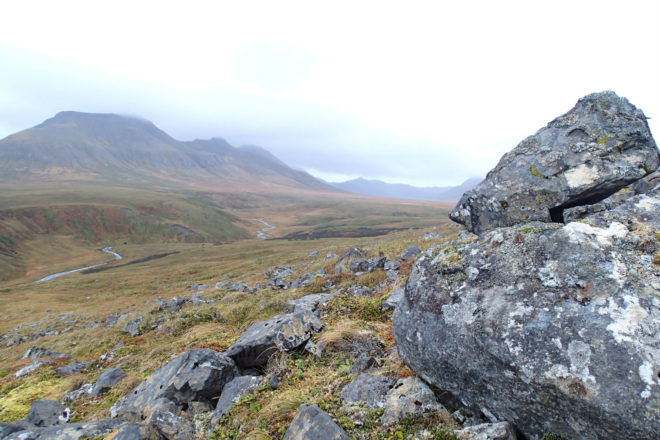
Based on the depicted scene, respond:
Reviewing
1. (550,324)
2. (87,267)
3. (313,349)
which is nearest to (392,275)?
(313,349)

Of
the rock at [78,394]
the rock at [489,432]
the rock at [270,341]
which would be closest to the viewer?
the rock at [489,432]

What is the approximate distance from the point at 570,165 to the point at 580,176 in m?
0.44

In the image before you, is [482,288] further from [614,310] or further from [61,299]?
[61,299]

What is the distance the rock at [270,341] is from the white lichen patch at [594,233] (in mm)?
6358

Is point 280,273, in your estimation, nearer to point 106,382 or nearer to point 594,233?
point 106,382

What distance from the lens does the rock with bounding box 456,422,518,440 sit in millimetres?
4301

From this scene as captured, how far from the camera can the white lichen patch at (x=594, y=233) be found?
4.85 m

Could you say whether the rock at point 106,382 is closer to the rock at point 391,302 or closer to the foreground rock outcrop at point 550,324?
the rock at point 391,302

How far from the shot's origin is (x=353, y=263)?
19.7 m

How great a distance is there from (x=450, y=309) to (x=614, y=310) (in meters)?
2.16

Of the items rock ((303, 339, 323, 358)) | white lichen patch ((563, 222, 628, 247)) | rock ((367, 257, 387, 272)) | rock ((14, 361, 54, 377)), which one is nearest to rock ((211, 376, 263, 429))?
rock ((303, 339, 323, 358))

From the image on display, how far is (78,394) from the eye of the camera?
11.0 metres

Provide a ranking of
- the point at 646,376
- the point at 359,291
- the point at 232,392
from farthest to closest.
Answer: the point at 359,291 < the point at 232,392 < the point at 646,376

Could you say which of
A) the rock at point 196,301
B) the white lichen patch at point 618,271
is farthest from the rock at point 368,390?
the rock at point 196,301
